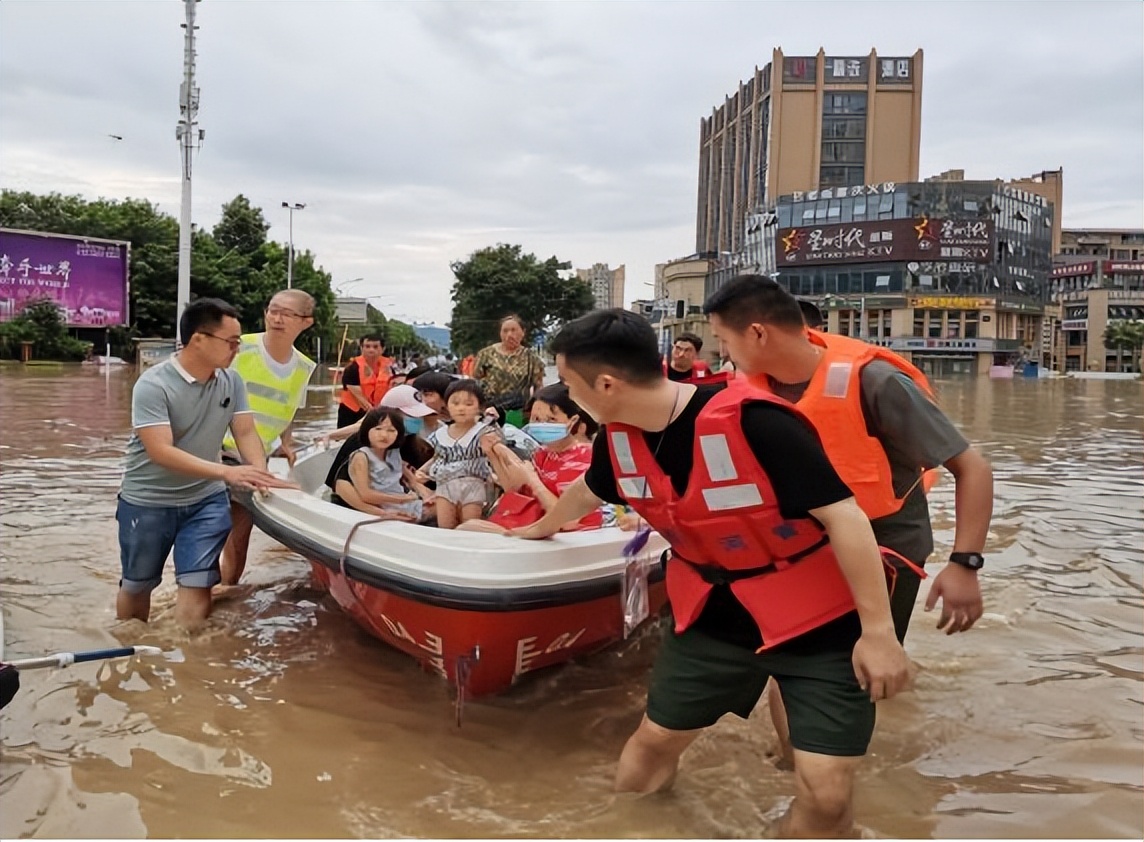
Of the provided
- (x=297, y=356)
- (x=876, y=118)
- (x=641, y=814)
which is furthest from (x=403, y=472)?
(x=876, y=118)

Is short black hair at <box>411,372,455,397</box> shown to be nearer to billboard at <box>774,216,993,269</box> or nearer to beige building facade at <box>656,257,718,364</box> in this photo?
billboard at <box>774,216,993,269</box>

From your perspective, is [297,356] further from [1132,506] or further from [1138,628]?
[1132,506]

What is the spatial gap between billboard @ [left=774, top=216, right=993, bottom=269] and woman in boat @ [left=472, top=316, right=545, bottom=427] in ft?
186

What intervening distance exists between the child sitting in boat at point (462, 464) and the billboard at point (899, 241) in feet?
192

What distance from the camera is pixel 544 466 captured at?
4250 millimetres

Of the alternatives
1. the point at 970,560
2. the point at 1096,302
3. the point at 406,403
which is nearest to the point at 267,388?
the point at 406,403

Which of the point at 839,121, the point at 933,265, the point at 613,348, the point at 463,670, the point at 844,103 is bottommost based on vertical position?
the point at 463,670

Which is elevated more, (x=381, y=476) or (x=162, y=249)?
(x=162, y=249)

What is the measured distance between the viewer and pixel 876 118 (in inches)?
3051

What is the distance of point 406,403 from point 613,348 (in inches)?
120

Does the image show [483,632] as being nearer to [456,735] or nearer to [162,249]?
[456,735]

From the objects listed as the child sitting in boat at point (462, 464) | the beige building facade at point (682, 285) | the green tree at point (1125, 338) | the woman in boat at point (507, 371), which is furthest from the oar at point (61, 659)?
the green tree at point (1125, 338)

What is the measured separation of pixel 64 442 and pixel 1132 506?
37.9 ft

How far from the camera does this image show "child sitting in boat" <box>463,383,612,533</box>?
152 inches
